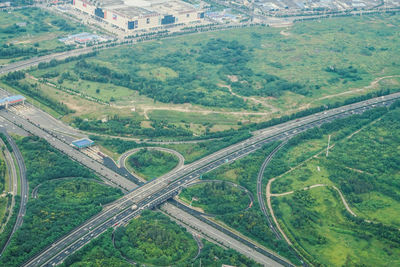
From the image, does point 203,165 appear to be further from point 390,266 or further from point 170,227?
point 390,266

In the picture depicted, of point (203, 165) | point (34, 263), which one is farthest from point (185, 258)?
point (203, 165)

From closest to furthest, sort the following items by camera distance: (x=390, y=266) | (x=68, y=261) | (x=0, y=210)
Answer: (x=68, y=261)
(x=390, y=266)
(x=0, y=210)

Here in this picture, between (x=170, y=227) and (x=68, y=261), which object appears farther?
(x=170, y=227)

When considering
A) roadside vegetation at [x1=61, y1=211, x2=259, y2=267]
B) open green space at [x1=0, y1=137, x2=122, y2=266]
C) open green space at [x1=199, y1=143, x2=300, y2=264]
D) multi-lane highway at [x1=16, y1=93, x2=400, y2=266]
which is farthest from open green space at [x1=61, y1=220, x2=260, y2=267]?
open green space at [x1=199, y1=143, x2=300, y2=264]

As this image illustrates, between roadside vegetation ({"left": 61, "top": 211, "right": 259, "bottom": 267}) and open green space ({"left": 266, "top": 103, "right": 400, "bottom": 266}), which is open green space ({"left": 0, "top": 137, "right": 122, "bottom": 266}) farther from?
open green space ({"left": 266, "top": 103, "right": 400, "bottom": 266})

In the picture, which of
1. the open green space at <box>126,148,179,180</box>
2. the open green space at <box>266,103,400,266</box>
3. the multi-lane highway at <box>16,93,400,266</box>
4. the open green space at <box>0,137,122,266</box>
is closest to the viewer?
the multi-lane highway at <box>16,93,400,266</box>

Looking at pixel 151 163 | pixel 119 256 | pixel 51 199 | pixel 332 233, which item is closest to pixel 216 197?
pixel 151 163
